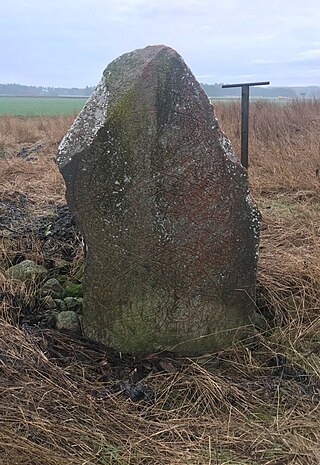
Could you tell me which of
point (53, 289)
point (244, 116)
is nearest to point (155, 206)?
point (53, 289)

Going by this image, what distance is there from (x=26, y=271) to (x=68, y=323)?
1.84ft

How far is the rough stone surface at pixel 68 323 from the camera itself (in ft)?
8.85

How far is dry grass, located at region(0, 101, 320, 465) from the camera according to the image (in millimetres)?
1875

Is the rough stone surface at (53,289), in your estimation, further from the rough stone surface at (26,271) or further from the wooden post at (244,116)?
the wooden post at (244,116)

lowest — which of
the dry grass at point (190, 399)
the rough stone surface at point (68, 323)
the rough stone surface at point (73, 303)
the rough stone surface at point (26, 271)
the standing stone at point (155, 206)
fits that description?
the dry grass at point (190, 399)

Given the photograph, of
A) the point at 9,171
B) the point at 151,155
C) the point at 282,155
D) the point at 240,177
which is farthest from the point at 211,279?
the point at 9,171

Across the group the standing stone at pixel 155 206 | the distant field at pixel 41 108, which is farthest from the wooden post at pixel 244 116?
the distant field at pixel 41 108

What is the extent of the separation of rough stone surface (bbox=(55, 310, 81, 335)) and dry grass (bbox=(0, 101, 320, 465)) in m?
0.08

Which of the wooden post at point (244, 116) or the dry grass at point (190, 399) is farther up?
the wooden post at point (244, 116)

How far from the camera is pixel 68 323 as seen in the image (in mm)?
2701

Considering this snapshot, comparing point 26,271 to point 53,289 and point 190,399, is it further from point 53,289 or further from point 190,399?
point 190,399

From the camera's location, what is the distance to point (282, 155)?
6.64 m

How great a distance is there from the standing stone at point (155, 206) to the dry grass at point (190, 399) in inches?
8.7

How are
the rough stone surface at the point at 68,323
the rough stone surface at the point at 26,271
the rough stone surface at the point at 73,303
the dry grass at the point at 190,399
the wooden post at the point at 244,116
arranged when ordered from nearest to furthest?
the dry grass at the point at 190,399, the rough stone surface at the point at 68,323, the rough stone surface at the point at 73,303, the rough stone surface at the point at 26,271, the wooden post at the point at 244,116
